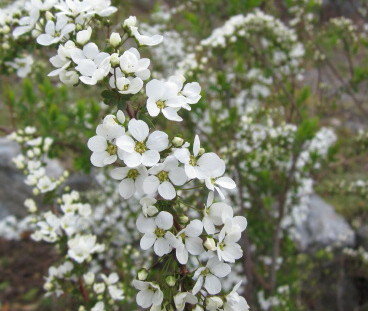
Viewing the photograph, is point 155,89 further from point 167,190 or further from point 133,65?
point 167,190

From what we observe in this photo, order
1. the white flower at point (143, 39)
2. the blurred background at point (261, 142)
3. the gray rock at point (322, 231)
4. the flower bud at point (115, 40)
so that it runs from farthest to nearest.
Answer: the gray rock at point (322, 231) < the blurred background at point (261, 142) < the white flower at point (143, 39) < the flower bud at point (115, 40)

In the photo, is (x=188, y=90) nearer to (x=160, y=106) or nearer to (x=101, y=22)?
(x=160, y=106)

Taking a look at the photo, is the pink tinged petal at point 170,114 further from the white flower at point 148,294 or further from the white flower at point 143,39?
the white flower at point 148,294

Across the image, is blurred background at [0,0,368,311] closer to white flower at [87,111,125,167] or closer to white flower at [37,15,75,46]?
white flower at [37,15,75,46]

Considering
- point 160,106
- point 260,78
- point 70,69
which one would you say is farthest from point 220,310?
point 260,78

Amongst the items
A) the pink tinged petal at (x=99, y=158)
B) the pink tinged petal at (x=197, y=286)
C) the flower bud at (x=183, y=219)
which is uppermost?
the pink tinged petal at (x=99, y=158)

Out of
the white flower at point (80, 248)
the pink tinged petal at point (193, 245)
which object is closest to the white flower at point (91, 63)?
the pink tinged petal at point (193, 245)

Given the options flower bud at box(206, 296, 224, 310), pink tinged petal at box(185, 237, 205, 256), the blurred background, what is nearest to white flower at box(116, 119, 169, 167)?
pink tinged petal at box(185, 237, 205, 256)
